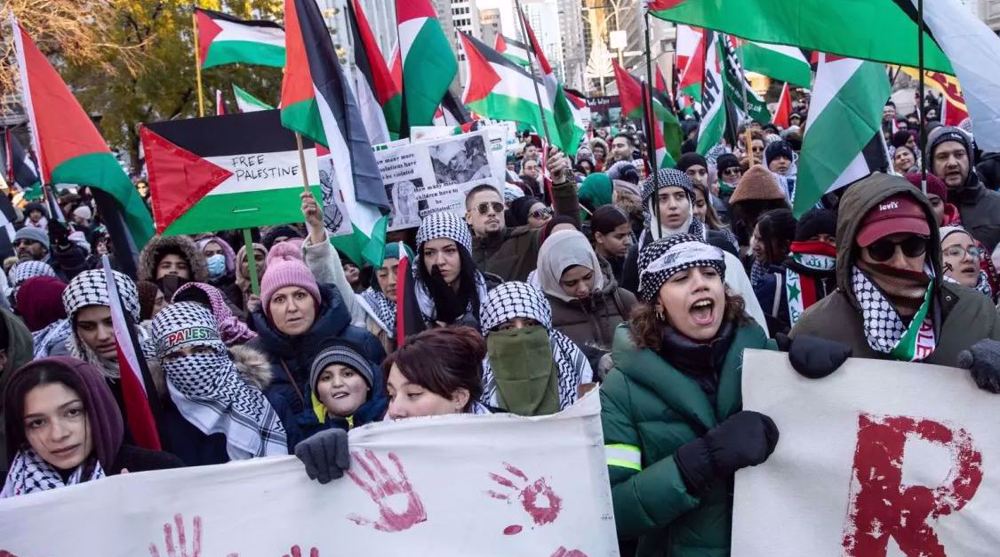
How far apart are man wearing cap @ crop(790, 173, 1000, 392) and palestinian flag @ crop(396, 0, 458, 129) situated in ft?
13.8

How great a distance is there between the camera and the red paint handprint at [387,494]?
262 cm

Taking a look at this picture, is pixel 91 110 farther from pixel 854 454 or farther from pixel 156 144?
pixel 854 454

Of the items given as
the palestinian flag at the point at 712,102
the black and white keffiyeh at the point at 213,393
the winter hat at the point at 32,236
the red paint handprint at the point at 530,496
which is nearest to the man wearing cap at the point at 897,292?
the red paint handprint at the point at 530,496

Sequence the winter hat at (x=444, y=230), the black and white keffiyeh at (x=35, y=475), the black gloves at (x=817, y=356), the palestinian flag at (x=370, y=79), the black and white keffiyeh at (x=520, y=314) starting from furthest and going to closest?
the palestinian flag at (x=370, y=79), the winter hat at (x=444, y=230), the black and white keffiyeh at (x=520, y=314), the black and white keffiyeh at (x=35, y=475), the black gloves at (x=817, y=356)

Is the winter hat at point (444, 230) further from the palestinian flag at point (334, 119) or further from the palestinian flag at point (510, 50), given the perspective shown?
the palestinian flag at point (510, 50)

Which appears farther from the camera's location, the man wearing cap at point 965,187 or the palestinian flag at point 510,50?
the palestinian flag at point 510,50

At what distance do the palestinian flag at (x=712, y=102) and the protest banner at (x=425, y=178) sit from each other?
290cm

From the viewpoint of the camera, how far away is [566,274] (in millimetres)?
4438

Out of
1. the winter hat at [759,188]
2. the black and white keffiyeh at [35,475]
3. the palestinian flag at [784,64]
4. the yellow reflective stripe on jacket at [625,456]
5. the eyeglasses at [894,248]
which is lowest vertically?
the yellow reflective stripe on jacket at [625,456]

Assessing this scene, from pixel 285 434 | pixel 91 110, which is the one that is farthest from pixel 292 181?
pixel 91 110

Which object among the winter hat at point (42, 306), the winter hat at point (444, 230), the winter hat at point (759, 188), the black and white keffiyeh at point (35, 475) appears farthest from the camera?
the winter hat at point (759, 188)

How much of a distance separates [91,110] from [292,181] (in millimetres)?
26099

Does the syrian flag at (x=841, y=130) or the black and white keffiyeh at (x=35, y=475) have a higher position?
the syrian flag at (x=841, y=130)

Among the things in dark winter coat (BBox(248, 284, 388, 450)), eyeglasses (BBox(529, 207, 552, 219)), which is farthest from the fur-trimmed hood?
eyeglasses (BBox(529, 207, 552, 219))
